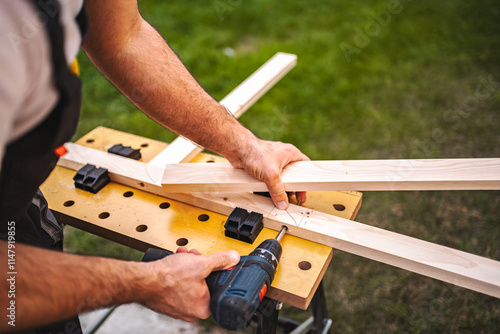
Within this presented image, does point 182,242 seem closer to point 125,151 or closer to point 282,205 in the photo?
point 282,205

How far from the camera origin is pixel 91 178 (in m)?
1.76

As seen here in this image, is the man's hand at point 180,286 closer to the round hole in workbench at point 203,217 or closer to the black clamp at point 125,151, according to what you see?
the round hole in workbench at point 203,217

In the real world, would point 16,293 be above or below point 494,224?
above

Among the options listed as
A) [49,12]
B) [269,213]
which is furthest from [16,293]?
[269,213]

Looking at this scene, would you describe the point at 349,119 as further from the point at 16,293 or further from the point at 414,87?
the point at 16,293

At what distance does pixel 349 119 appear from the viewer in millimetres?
3975

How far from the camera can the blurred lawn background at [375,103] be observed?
262 cm

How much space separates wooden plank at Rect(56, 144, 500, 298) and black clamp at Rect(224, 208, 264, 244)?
0.17ft

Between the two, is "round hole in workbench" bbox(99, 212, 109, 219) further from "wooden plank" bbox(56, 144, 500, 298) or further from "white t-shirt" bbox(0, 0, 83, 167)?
"white t-shirt" bbox(0, 0, 83, 167)

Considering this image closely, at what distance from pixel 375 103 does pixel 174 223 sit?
3119 mm

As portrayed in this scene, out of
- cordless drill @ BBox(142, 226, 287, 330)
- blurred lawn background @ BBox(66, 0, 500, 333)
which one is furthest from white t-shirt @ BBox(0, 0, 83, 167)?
blurred lawn background @ BBox(66, 0, 500, 333)

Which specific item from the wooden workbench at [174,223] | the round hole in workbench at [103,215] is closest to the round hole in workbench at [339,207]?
the wooden workbench at [174,223]

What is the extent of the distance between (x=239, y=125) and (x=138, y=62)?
1.49 ft

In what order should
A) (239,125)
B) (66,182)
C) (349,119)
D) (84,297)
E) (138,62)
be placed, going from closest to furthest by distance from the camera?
(84,297)
(138,62)
(239,125)
(66,182)
(349,119)
